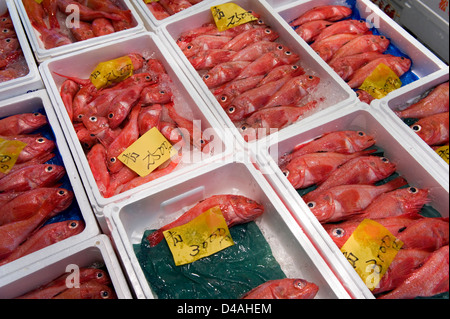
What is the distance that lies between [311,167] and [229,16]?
144 cm

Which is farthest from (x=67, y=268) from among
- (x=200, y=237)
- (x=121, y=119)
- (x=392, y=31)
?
(x=392, y=31)

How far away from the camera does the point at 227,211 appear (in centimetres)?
198

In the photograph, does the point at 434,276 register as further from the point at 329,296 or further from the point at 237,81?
the point at 237,81

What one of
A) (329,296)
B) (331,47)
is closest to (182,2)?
(331,47)

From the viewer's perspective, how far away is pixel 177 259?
1872 mm

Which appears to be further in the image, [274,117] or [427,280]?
[274,117]

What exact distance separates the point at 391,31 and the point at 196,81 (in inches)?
60.4

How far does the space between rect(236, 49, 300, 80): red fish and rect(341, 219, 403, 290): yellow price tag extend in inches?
52.9

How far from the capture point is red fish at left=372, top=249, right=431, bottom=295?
1.67 metres

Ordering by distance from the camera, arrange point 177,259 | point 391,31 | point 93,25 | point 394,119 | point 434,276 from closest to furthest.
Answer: point 434,276, point 177,259, point 394,119, point 391,31, point 93,25

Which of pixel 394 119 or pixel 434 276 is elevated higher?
pixel 394 119

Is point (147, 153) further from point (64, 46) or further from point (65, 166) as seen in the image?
point (64, 46)

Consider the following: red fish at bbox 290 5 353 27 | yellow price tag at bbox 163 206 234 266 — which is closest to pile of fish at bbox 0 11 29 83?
yellow price tag at bbox 163 206 234 266

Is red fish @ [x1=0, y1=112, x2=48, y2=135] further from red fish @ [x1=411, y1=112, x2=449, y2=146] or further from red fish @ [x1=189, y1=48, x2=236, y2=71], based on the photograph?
red fish @ [x1=411, y1=112, x2=449, y2=146]
